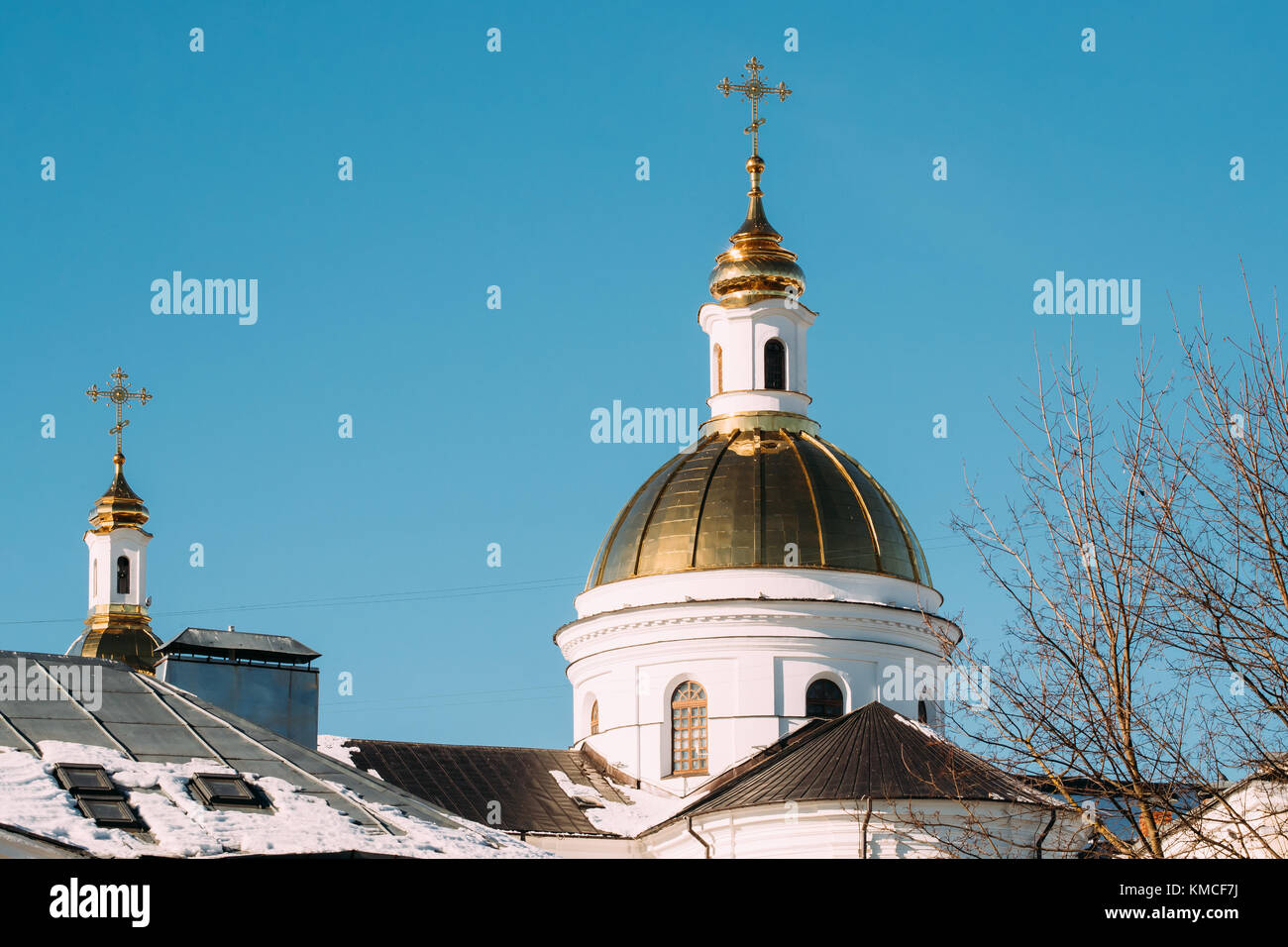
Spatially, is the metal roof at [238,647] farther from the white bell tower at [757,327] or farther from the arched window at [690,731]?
the white bell tower at [757,327]

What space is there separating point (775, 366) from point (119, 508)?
20.0 metres

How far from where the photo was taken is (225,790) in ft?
54.9

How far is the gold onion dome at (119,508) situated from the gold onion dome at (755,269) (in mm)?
18407

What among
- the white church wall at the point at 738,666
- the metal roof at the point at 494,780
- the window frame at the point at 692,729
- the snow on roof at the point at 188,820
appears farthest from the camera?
the window frame at the point at 692,729

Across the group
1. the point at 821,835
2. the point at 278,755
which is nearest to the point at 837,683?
the point at 821,835

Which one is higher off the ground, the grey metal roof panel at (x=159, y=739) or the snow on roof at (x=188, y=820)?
the grey metal roof panel at (x=159, y=739)

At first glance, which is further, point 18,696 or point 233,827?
point 18,696

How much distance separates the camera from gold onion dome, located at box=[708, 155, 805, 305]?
146 ft

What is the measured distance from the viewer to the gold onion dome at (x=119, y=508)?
5272cm

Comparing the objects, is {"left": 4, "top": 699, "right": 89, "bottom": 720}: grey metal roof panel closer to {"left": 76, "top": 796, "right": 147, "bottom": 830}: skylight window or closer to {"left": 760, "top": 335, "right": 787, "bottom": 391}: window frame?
{"left": 76, "top": 796, "right": 147, "bottom": 830}: skylight window

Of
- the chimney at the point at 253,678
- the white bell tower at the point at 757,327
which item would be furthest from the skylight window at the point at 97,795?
the white bell tower at the point at 757,327
